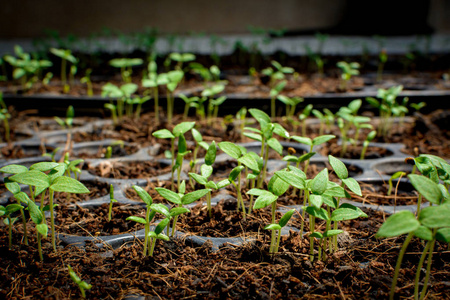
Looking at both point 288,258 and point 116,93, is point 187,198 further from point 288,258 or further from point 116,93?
point 116,93

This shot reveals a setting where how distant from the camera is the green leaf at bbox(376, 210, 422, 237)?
571 millimetres

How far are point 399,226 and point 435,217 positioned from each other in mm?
69

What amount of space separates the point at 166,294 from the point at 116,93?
1.23m

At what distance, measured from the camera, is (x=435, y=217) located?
0.60m

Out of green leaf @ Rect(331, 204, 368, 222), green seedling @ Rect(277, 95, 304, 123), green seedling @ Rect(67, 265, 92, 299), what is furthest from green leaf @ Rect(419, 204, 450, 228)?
green seedling @ Rect(277, 95, 304, 123)

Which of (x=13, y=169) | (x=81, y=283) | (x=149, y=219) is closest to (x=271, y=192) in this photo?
(x=149, y=219)

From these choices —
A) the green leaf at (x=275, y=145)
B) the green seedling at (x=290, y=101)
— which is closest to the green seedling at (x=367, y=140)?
the green seedling at (x=290, y=101)

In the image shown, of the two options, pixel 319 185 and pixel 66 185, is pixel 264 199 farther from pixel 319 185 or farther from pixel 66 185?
pixel 66 185

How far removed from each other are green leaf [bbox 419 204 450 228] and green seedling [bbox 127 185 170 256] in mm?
485

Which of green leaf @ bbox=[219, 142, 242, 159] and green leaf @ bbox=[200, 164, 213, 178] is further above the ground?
green leaf @ bbox=[219, 142, 242, 159]

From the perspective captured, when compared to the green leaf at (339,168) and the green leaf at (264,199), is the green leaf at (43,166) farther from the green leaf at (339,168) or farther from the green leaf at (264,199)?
the green leaf at (339,168)

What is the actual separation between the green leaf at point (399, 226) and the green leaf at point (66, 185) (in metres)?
0.55

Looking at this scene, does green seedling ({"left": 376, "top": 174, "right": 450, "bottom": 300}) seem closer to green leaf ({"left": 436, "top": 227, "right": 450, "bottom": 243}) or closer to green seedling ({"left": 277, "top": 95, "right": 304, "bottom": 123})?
green leaf ({"left": 436, "top": 227, "right": 450, "bottom": 243})

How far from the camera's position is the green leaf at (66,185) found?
2.51 feet
